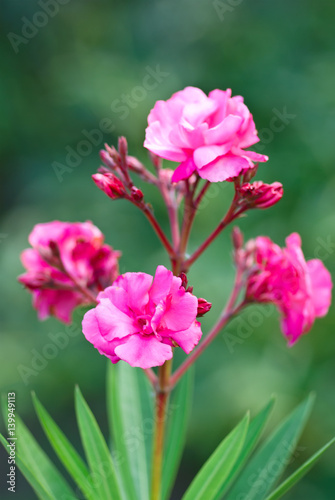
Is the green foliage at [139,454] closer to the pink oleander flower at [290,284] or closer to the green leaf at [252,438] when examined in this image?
the green leaf at [252,438]

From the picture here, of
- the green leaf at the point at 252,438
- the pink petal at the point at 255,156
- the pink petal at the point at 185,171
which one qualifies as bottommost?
the green leaf at the point at 252,438

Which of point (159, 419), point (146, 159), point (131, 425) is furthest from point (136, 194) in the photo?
point (146, 159)

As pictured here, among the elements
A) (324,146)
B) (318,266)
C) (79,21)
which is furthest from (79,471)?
(79,21)

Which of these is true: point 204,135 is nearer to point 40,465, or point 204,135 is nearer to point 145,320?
point 145,320

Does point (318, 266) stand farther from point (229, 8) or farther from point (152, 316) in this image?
point (229, 8)

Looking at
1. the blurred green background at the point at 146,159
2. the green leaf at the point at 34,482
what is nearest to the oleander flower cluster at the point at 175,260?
the green leaf at the point at 34,482

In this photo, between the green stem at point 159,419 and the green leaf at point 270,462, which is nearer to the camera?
the green stem at point 159,419
